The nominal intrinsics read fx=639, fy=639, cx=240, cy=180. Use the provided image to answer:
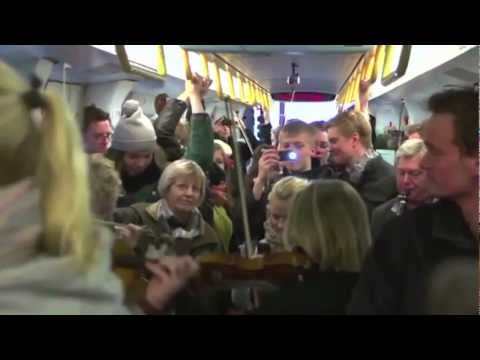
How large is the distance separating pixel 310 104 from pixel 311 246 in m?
0.40

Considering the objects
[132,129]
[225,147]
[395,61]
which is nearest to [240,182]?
[225,147]

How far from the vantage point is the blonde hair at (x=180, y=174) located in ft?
5.90

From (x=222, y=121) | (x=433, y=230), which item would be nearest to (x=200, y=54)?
(x=222, y=121)

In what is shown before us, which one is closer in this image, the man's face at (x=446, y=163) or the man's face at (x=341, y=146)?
the man's face at (x=446, y=163)

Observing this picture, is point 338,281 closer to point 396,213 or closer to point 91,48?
point 396,213

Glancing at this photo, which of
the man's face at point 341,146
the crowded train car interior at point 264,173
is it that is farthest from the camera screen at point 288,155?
the man's face at point 341,146

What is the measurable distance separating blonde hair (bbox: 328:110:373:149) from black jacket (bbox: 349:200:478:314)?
0.25 meters

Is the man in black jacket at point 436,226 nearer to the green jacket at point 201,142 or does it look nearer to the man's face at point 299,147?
the man's face at point 299,147

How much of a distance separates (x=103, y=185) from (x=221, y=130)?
364 mm

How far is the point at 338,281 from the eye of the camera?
1.79m

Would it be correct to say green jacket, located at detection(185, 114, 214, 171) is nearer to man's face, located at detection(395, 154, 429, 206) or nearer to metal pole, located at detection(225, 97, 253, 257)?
metal pole, located at detection(225, 97, 253, 257)

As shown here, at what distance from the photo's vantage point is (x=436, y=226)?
5.63ft

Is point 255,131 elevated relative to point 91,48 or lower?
lower

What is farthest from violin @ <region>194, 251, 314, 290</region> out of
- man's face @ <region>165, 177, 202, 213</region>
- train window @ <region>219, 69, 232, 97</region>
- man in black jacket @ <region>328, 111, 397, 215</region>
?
train window @ <region>219, 69, 232, 97</region>
